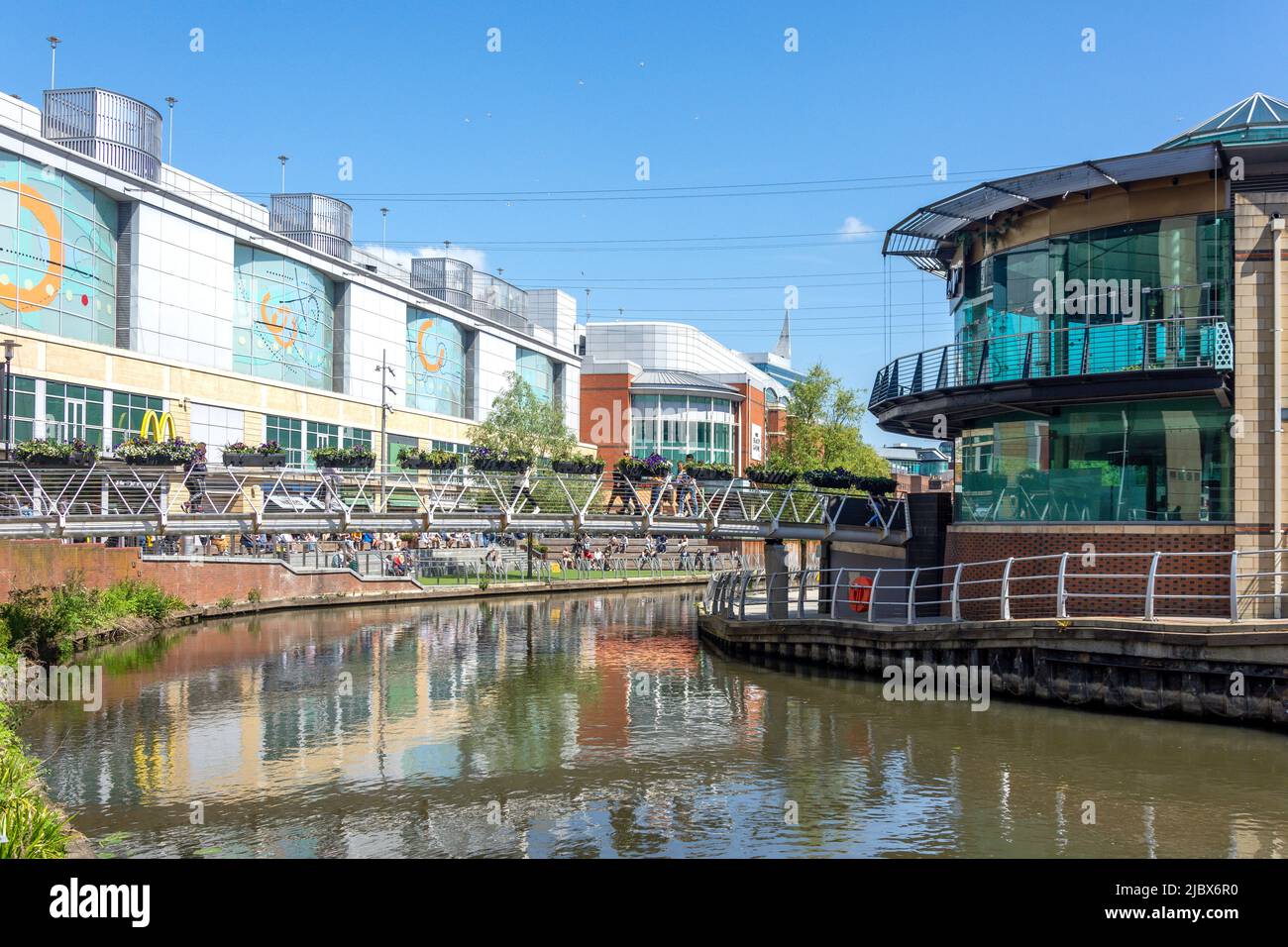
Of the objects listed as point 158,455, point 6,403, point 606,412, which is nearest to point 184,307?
point 6,403

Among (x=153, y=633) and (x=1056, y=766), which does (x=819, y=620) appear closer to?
(x=1056, y=766)

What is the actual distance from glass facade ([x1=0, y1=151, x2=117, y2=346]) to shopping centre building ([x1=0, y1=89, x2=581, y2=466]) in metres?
0.06

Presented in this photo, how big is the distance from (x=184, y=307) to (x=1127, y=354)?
37.5 meters

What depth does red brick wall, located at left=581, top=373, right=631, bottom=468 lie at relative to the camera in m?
89.3

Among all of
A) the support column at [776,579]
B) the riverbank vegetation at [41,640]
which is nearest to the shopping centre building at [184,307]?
the riverbank vegetation at [41,640]

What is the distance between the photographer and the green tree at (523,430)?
59.6 metres

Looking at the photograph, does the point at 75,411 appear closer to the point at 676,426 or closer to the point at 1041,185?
the point at 1041,185

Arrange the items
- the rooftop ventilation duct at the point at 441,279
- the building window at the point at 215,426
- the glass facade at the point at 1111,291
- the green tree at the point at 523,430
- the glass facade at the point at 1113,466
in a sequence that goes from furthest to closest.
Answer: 1. the rooftop ventilation duct at the point at 441,279
2. the green tree at the point at 523,430
3. the building window at the point at 215,426
4. the glass facade at the point at 1111,291
5. the glass facade at the point at 1113,466

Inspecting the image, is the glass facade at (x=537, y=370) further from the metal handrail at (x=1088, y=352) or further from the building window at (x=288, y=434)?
the metal handrail at (x=1088, y=352)

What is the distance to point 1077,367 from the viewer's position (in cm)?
2262

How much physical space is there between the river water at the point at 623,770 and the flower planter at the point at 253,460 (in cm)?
677

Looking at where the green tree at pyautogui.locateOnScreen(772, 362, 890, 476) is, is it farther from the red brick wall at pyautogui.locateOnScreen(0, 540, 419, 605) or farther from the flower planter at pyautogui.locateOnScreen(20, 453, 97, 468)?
the flower planter at pyautogui.locateOnScreen(20, 453, 97, 468)

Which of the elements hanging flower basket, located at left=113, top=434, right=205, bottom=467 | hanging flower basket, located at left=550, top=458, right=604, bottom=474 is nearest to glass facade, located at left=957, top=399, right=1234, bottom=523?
hanging flower basket, located at left=550, top=458, right=604, bottom=474

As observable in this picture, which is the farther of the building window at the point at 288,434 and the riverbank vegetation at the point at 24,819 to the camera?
the building window at the point at 288,434
